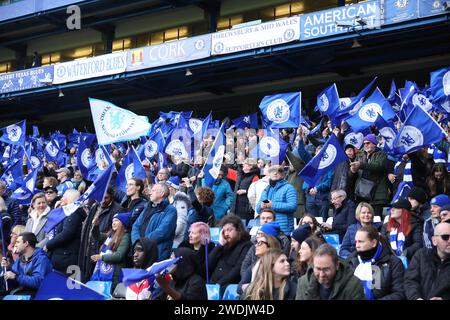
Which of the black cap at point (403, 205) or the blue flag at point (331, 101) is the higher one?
the blue flag at point (331, 101)

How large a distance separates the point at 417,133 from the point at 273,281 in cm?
442

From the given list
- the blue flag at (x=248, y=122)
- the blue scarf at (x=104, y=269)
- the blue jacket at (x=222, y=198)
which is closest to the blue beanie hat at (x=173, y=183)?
the blue jacket at (x=222, y=198)

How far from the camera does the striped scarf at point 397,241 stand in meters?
7.36

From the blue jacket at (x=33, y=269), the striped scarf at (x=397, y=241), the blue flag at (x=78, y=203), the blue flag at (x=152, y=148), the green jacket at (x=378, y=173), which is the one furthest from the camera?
the blue flag at (x=152, y=148)

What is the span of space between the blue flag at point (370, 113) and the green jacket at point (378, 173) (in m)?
2.45

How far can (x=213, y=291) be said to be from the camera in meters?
6.91

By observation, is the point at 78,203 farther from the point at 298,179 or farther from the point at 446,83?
the point at 446,83

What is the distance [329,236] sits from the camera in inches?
334

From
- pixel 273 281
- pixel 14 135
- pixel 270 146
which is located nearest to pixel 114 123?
pixel 270 146

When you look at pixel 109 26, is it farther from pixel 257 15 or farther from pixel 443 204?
pixel 443 204

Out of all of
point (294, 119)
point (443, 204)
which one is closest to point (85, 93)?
point (294, 119)

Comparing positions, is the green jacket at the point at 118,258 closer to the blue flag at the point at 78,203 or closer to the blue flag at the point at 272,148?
the blue flag at the point at 78,203

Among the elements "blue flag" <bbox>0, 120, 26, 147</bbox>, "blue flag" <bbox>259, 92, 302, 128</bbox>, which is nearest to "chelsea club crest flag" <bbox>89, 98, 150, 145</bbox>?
"blue flag" <bbox>259, 92, 302, 128</bbox>
